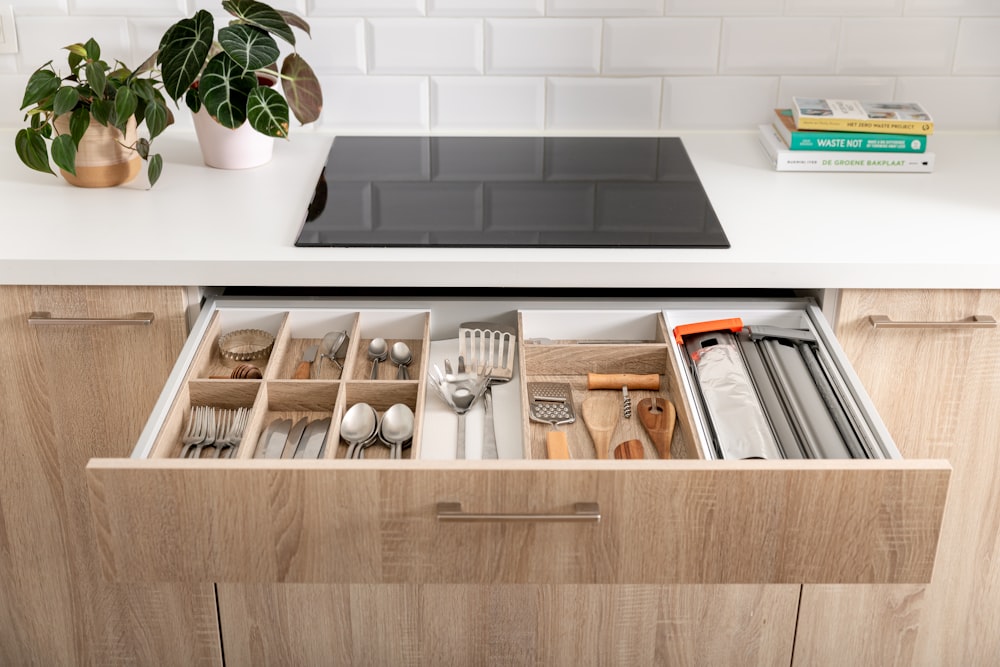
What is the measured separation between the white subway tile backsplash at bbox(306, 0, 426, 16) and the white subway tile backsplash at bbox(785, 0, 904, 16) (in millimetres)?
680

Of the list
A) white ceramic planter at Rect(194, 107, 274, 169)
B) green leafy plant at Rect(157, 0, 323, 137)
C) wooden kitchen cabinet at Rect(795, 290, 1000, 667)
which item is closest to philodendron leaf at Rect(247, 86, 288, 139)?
green leafy plant at Rect(157, 0, 323, 137)

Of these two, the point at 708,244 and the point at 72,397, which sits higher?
the point at 708,244

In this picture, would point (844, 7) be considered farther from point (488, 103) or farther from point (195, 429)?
point (195, 429)

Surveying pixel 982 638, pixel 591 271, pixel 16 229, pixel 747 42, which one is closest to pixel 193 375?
pixel 16 229

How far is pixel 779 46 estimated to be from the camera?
1.90 m

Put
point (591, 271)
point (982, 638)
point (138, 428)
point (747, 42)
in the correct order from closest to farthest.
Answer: point (591, 271), point (138, 428), point (982, 638), point (747, 42)

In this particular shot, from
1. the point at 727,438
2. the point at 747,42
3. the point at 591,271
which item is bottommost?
the point at 727,438

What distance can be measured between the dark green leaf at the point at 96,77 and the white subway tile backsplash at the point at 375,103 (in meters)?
0.47

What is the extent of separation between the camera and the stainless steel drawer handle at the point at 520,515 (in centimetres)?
107

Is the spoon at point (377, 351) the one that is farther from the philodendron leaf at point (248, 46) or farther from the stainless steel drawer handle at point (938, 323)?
the stainless steel drawer handle at point (938, 323)

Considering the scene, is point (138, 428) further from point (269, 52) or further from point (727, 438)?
point (727, 438)

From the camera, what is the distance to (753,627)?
1547 millimetres

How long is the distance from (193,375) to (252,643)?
0.49 metres

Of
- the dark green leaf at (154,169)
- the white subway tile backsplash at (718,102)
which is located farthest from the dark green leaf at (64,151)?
the white subway tile backsplash at (718,102)
